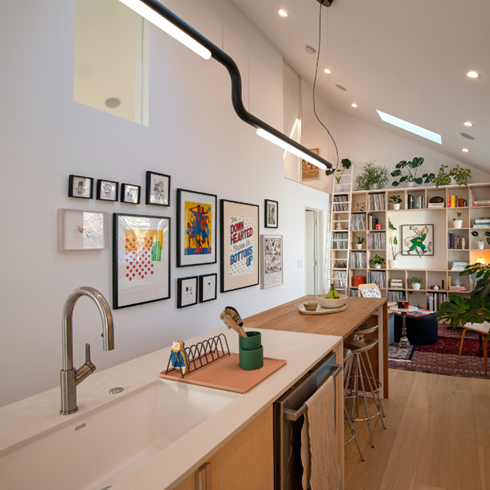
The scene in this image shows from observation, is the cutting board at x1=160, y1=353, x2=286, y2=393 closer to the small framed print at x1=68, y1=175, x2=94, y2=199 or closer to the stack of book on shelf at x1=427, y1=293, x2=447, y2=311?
the small framed print at x1=68, y1=175, x2=94, y2=199

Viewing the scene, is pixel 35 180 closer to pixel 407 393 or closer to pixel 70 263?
pixel 70 263

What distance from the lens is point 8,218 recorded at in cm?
219

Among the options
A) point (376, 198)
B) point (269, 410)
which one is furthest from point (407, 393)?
point (376, 198)

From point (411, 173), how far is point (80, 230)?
6573 millimetres

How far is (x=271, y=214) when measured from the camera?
17.1 feet

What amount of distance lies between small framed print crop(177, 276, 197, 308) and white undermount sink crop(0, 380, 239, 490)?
6.39 ft

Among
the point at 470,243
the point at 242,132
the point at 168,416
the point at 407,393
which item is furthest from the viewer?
the point at 470,243

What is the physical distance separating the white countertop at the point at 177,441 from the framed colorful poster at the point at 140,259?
1.09 m

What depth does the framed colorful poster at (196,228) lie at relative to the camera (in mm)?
3480

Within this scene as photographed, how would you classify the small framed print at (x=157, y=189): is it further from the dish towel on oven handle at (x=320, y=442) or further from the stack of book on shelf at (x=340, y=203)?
the stack of book on shelf at (x=340, y=203)

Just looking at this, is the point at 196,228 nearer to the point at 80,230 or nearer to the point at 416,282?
the point at 80,230

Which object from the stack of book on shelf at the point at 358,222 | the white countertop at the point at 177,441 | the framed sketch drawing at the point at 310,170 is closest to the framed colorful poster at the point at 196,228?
the white countertop at the point at 177,441

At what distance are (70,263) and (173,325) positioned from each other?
47.9 inches

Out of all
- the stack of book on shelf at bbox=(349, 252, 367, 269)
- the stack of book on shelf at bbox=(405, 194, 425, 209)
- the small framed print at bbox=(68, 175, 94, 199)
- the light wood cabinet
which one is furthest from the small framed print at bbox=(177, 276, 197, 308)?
the stack of book on shelf at bbox=(405, 194, 425, 209)
